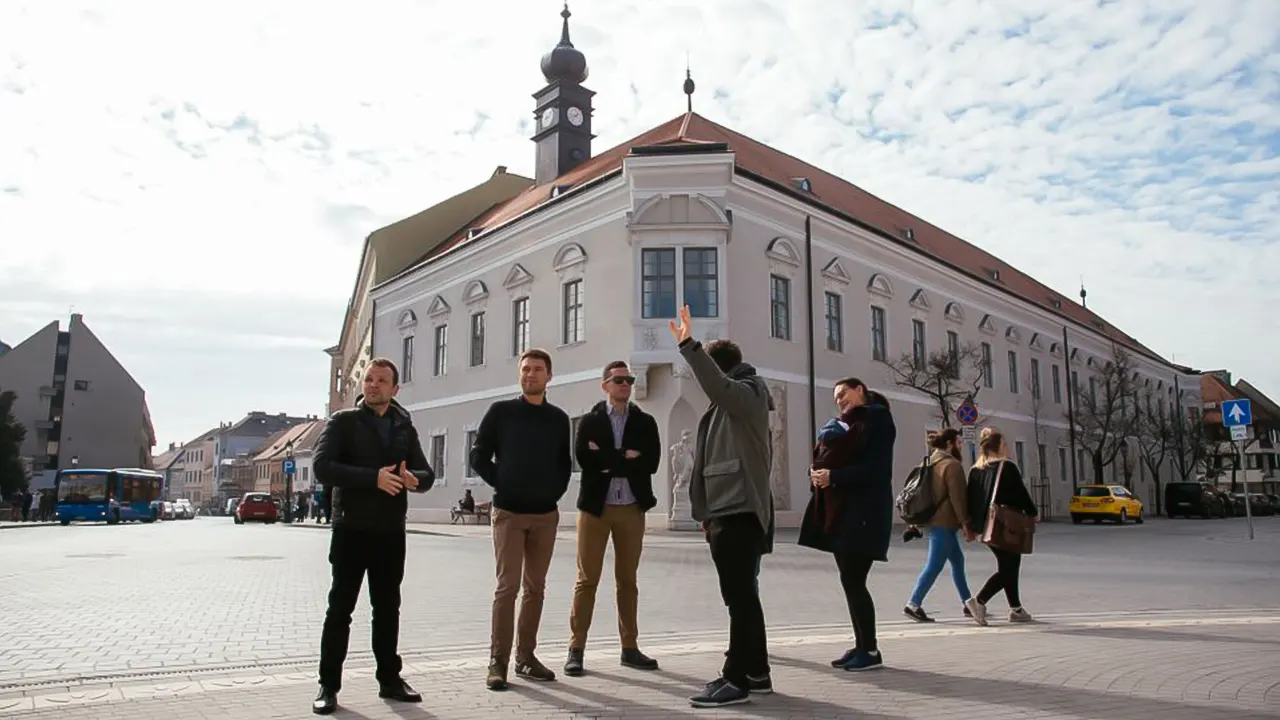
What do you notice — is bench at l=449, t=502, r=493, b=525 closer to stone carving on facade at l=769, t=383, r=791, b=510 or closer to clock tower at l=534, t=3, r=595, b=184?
stone carving on facade at l=769, t=383, r=791, b=510

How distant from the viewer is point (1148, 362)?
185 ft

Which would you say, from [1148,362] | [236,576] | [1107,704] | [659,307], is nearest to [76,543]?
[236,576]

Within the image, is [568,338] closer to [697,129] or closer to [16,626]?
[697,129]

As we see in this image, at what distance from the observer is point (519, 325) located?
3195 cm

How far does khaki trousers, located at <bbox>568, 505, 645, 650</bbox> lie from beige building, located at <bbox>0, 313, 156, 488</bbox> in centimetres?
8792

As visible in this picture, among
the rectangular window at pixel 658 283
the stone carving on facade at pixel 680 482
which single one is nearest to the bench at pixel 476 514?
the stone carving on facade at pixel 680 482

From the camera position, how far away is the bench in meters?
31.5

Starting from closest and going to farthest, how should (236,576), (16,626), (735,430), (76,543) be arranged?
(735,430), (16,626), (236,576), (76,543)

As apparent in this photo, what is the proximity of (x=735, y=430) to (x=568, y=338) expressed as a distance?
2416cm

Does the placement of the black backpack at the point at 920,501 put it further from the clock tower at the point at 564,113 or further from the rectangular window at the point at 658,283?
the clock tower at the point at 564,113

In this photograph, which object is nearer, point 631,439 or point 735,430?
point 735,430

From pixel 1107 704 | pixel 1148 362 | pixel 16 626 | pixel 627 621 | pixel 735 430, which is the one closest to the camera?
pixel 1107 704

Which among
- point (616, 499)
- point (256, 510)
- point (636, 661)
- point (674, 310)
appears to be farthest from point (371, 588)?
point (256, 510)

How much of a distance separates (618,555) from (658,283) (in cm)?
2014
